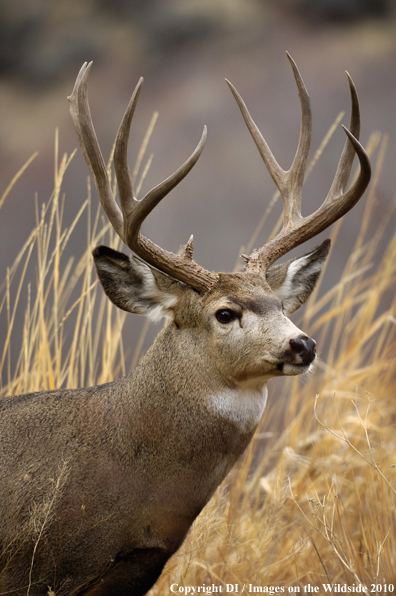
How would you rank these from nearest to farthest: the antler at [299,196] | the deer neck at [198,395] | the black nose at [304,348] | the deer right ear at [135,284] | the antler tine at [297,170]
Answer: the black nose at [304,348] → the deer neck at [198,395] → the deer right ear at [135,284] → the antler at [299,196] → the antler tine at [297,170]

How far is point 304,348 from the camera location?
188 cm

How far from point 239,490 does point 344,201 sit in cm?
170

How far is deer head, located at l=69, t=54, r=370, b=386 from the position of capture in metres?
1.98

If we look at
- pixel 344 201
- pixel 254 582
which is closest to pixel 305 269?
pixel 344 201

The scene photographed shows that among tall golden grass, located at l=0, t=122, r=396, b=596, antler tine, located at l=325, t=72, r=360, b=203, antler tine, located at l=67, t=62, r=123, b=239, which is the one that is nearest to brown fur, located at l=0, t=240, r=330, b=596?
antler tine, located at l=67, t=62, r=123, b=239

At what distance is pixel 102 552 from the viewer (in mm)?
1946

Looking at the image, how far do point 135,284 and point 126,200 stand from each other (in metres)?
0.30

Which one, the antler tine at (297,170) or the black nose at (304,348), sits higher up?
the antler tine at (297,170)

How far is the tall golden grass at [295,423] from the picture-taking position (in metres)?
2.61

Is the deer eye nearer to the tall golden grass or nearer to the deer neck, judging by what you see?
the deer neck

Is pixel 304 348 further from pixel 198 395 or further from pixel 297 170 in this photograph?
pixel 297 170

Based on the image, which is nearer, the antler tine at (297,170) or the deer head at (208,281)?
the deer head at (208,281)

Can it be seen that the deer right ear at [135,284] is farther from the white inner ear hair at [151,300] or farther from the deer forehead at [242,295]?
the deer forehead at [242,295]

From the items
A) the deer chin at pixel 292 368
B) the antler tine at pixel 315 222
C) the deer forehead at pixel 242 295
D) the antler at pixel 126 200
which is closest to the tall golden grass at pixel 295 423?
the deer chin at pixel 292 368
